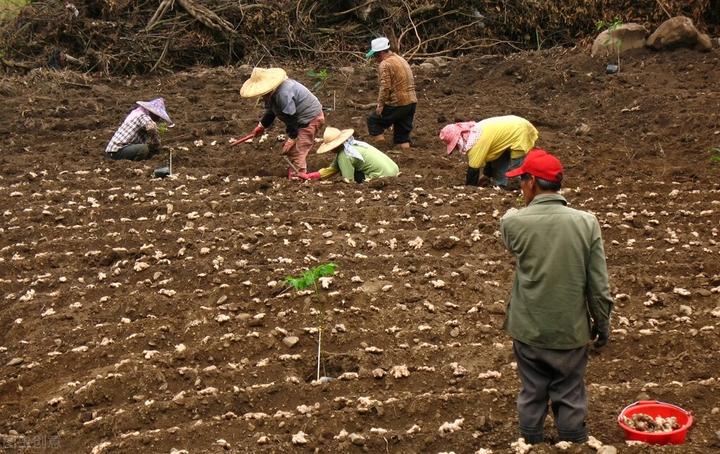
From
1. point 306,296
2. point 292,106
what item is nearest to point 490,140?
point 292,106

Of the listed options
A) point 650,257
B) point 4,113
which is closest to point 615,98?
point 650,257

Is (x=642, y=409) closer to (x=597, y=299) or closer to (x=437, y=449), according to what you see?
(x=597, y=299)

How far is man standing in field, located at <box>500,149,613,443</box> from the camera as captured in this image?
367 cm

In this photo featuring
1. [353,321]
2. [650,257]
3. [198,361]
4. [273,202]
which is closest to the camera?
[198,361]

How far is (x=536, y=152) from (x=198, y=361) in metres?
2.20

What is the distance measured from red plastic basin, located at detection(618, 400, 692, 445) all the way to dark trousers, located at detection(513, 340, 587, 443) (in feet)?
0.78

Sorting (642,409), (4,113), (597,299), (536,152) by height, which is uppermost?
(536,152)

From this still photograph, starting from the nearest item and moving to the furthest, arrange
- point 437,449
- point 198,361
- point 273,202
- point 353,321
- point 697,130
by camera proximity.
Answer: point 437,449 < point 198,361 < point 353,321 < point 273,202 < point 697,130

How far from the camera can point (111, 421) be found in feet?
14.4

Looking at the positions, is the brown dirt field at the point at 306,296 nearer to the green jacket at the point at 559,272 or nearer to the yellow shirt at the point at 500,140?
the yellow shirt at the point at 500,140

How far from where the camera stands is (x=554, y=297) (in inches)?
146

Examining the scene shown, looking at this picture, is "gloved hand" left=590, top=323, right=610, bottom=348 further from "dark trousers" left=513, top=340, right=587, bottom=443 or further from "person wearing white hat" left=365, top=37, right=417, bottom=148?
"person wearing white hat" left=365, top=37, right=417, bottom=148

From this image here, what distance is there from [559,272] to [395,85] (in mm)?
5735

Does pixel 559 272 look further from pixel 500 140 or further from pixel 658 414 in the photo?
pixel 500 140
